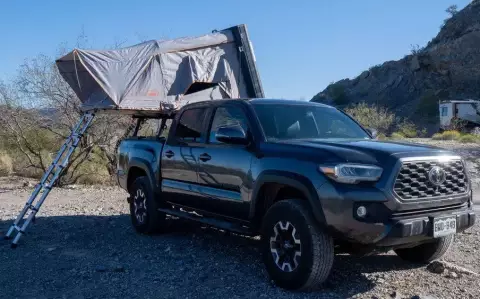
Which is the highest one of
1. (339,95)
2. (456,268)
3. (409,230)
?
(409,230)

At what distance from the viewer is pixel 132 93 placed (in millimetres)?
8961

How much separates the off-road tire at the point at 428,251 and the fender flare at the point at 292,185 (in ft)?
5.88

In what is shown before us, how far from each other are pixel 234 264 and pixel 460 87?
224 feet

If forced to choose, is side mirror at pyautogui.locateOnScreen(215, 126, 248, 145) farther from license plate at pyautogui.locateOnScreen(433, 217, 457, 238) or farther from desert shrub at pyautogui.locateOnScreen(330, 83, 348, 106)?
desert shrub at pyautogui.locateOnScreen(330, 83, 348, 106)

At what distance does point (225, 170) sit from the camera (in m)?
6.51

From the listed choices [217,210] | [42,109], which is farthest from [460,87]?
[217,210]

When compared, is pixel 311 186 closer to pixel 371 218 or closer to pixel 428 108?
pixel 371 218

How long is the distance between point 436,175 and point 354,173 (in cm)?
85

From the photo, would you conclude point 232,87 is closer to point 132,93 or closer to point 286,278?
point 132,93

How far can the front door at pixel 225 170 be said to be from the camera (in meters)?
6.25

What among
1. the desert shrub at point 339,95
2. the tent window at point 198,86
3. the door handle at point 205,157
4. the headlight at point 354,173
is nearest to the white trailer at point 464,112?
the desert shrub at point 339,95

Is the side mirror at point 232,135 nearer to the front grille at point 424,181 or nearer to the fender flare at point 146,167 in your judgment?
the front grille at point 424,181

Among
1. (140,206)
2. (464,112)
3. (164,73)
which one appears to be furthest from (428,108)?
(140,206)

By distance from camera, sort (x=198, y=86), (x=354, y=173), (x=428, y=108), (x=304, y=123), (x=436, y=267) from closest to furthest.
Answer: (x=354, y=173) < (x=436, y=267) < (x=304, y=123) < (x=198, y=86) < (x=428, y=108)
